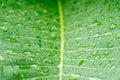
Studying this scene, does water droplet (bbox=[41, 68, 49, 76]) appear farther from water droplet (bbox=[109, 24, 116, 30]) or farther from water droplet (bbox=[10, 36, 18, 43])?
water droplet (bbox=[109, 24, 116, 30])

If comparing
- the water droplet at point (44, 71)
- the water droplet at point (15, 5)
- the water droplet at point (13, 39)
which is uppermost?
the water droplet at point (15, 5)

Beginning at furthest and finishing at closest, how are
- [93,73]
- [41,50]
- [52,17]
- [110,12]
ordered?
1. [52,17]
2. [110,12]
3. [41,50]
4. [93,73]

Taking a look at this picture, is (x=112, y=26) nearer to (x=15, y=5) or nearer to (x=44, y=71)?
(x=44, y=71)

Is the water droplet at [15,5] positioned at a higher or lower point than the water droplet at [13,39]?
higher

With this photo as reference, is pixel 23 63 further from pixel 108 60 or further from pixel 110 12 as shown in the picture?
pixel 110 12

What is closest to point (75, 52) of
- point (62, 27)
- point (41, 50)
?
point (41, 50)

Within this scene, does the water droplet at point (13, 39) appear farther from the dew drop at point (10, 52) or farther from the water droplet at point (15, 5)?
the water droplet at point (15, 5)

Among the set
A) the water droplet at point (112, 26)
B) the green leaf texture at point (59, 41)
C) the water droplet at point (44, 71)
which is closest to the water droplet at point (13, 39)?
the green leaf texture at point (59, 41)

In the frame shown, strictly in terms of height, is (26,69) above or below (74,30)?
below
